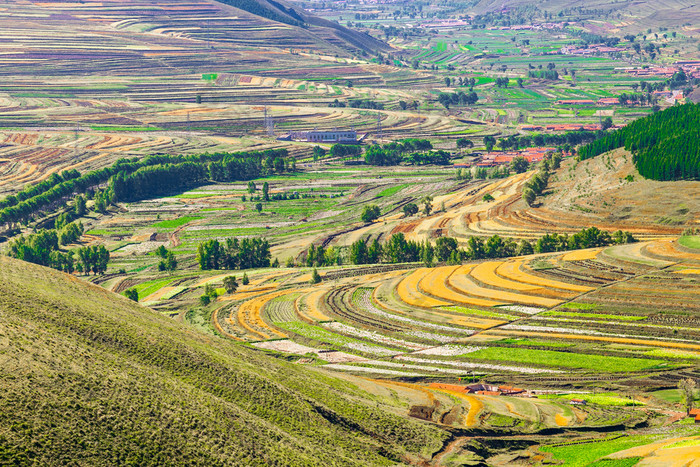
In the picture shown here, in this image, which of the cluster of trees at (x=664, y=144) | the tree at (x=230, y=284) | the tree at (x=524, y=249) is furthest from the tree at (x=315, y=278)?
the cluster of trees at (x=664, y=144)

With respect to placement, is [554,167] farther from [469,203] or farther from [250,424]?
[250,424]

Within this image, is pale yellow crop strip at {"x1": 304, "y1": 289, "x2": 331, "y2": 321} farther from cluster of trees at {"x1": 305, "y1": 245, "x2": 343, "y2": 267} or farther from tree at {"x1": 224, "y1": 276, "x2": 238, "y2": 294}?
cluster of trees at {"x1": 305, "y1": 245, "x2": 343, "y2": 267}

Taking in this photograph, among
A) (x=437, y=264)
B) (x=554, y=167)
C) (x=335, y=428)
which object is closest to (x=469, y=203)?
(x=554, y=167)

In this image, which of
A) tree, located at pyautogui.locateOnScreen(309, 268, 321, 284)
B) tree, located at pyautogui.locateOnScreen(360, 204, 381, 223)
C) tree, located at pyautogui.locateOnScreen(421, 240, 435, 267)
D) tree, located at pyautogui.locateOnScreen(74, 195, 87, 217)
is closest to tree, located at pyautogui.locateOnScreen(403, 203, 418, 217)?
tree, located at pyautogui.locateOnScreen(360, 204, 381, 223)

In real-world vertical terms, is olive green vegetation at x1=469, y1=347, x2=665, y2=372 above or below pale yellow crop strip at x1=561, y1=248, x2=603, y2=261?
below

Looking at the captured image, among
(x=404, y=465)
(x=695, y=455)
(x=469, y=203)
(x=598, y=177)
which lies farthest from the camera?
(x=469, y=203)

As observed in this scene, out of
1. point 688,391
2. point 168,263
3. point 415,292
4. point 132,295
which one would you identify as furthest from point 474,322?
point 168,263

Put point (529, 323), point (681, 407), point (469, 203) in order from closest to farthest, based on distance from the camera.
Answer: point (681, 407), point (529, 323), point (469, 203)
